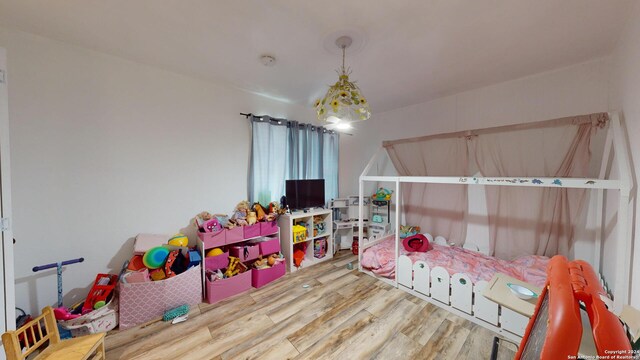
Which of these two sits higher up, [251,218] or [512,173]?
[512,173]

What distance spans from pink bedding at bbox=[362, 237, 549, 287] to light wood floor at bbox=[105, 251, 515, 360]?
1.28 ft

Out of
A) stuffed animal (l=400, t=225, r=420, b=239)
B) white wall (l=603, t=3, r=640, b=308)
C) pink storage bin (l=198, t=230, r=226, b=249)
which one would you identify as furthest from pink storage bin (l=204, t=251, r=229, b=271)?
white wall (l=603, t=3, r=640, b=308)

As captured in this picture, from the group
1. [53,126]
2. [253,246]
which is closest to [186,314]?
[253,246]

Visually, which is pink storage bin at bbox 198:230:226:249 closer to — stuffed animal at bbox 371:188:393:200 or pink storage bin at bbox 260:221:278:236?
pink storage bin at bbox 260:221:278:236

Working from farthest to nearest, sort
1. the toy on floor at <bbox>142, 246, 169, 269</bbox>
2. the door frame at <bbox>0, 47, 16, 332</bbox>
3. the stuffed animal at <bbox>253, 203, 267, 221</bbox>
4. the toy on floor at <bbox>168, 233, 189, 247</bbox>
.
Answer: the stuffed animal at <bbox>253, 203, 267, 221</bbox> → the toy on floor at <bbox>168, 233, 189, 247</bbox> → the toy on floor at <bbox>142, 246, 169, 269</bbox> → the door frame at <bbox>0, 47, 16, 332</bbox>

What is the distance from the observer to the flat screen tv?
305 cm

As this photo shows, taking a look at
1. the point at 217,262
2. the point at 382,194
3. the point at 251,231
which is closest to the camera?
the point at 217,262

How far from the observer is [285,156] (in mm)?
3145

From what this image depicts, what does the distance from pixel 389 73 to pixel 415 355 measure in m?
2.61

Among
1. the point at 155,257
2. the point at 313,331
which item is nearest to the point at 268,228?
the point at 155,257

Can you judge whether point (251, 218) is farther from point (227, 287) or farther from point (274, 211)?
point (227, 287)

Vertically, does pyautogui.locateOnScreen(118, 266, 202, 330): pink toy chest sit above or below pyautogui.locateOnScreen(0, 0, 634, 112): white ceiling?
below

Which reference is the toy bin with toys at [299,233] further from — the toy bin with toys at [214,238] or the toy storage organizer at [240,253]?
the toy bin with toys at [214,238]

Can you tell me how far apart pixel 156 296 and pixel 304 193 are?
196 centimetres
